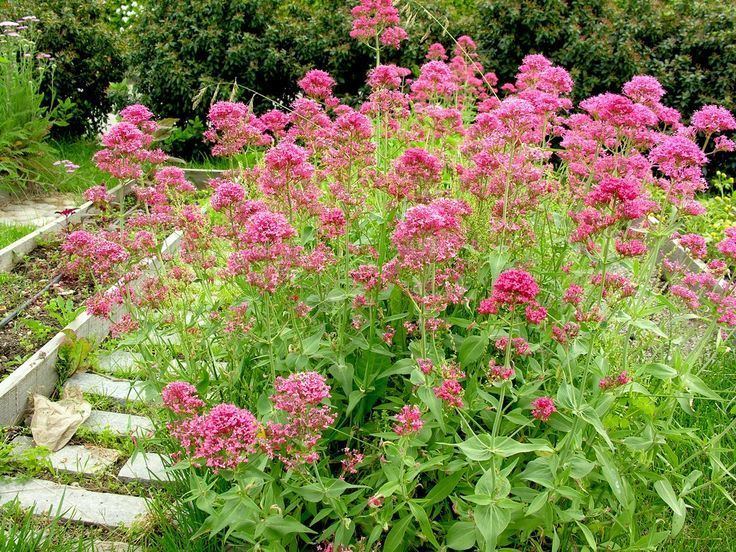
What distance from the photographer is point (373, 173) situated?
131 inches

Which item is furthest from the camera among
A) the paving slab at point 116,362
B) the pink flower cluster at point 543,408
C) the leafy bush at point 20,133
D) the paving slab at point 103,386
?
the leafy bush at point 20,133

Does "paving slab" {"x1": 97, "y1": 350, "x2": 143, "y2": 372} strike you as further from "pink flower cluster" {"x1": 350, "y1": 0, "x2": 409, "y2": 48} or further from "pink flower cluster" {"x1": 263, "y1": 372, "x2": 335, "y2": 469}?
"pink flower cluster" {"x1": 350, "y1": 0, "x2": 409, "y2": 48}

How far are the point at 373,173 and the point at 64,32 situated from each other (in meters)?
7.22

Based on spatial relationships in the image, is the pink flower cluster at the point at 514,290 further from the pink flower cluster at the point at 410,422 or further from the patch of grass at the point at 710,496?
the patch of grass at the point at 710,496

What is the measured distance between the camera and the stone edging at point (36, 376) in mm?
3860

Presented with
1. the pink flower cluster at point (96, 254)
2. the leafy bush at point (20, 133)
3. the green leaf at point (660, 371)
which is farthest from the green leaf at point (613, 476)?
the leafy bush at point (20, 133)

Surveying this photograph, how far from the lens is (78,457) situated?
3.73 meters

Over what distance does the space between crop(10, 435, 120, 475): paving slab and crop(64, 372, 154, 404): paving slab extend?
0.43m

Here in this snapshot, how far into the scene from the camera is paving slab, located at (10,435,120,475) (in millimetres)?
3650

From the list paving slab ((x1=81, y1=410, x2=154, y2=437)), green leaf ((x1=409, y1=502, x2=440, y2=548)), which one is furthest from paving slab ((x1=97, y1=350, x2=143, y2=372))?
green leaf ((x1=409, y1=502, x2=440, y2=548))

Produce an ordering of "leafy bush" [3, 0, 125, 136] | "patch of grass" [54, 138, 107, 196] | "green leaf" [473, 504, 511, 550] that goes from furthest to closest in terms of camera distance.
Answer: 1. "leafy bush" [3, 0, 125, 136]
2. "patch of grass" [54, 138, 107, 196]
3. "green leaf" [473, 504, 511, 550]

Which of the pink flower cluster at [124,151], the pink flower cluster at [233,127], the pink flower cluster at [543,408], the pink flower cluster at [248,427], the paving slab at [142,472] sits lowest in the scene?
the paving slab at [142,472]

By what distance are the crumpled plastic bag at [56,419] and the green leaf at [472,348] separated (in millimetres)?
2414

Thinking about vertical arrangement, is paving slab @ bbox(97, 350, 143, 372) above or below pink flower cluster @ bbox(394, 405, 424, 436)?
below
